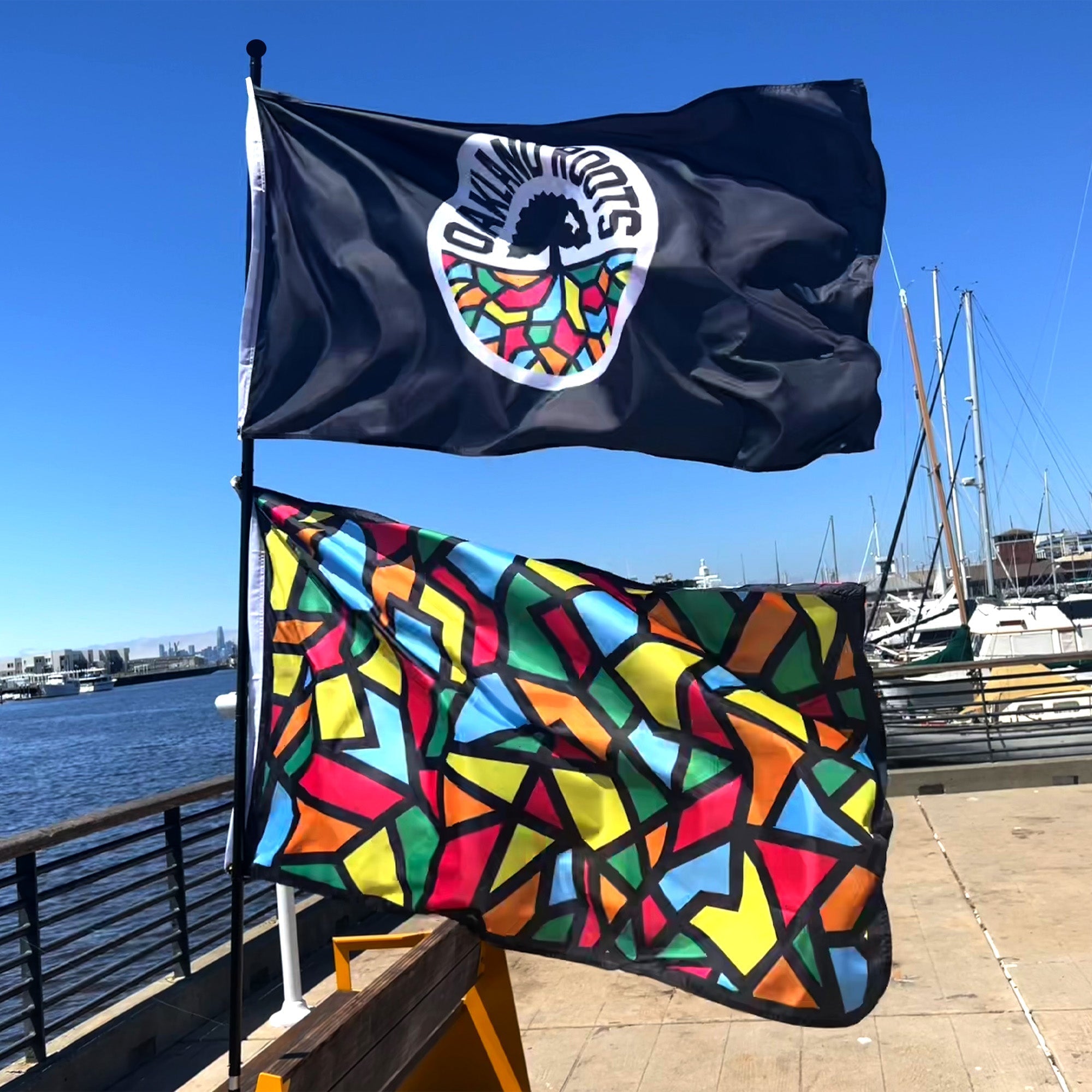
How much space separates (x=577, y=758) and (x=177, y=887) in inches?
159

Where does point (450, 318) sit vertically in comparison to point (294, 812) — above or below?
above

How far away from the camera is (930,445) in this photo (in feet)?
78.8

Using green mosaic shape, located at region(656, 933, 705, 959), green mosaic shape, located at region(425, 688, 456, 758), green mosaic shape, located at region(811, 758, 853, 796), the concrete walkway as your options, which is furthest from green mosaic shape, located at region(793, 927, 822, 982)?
the concrete walkway

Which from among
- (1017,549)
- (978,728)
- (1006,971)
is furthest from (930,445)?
(1017,549)

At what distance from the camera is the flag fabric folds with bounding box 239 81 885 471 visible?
353 cm

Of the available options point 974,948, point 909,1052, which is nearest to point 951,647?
point 974,948

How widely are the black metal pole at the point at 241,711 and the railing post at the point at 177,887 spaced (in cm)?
306

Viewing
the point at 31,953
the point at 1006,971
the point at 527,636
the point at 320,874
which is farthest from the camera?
the point at 1006,971

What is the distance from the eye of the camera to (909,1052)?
16.3ft

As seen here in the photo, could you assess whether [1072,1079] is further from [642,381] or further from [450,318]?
[450,318]

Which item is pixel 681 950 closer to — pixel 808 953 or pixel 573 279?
pixel 808 953

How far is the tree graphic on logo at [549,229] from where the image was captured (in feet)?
12.3

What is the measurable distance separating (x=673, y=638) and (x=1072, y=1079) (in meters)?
2.68

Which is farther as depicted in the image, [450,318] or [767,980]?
[450,318]
